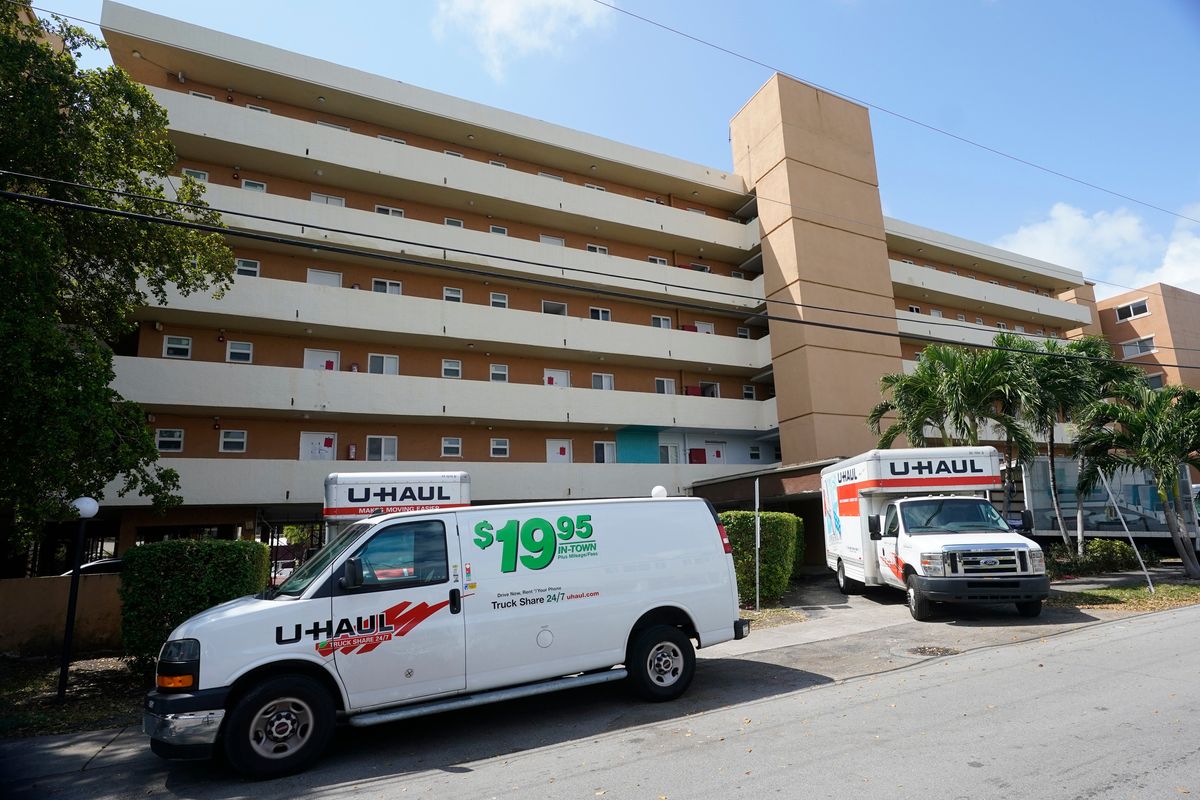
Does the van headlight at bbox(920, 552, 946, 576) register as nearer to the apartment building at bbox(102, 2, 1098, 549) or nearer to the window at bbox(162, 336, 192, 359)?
the apartment building at bbox(102, 2, 1098, 549)

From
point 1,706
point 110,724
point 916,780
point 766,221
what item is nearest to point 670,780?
point 916,780

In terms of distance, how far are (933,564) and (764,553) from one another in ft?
13.3

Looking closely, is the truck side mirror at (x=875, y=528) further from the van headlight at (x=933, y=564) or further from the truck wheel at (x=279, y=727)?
the truck wheel at (x=279, y=727)

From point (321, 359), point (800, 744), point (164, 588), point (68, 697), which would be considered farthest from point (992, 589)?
point (321, 359)

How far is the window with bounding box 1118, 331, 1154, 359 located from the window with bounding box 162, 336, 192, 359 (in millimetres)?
44390

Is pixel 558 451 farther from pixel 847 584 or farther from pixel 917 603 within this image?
pixel 917 603

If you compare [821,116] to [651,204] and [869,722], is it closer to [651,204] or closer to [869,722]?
[651,204]

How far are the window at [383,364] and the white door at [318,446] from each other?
2.60 meters

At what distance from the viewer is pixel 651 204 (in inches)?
1105

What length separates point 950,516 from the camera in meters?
12.4

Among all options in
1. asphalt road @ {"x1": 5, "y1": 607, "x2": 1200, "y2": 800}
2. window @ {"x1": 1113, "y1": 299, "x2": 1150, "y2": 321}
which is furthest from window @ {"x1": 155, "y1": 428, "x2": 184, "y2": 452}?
window @ {"x1": 1113, "y1": 299, "x2": 1150, "y2": 321}

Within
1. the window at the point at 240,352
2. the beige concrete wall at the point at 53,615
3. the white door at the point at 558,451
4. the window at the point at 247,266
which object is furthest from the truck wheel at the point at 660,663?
the window at the point at 247,266

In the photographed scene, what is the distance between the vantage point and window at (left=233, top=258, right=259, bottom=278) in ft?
72.7

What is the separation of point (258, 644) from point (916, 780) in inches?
208
